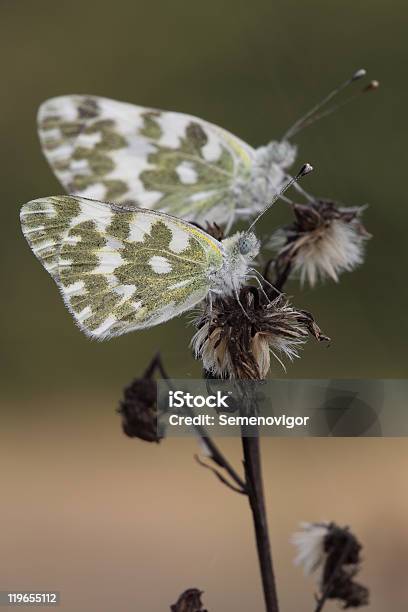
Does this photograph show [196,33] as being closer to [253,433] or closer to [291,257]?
[291,257]

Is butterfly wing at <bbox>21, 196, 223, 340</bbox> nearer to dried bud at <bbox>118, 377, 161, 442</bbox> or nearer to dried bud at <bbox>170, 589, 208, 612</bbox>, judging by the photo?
dried bud at <bbox>118, 377, 161, 442</bbox>

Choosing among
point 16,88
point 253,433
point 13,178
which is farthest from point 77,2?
point 253,433

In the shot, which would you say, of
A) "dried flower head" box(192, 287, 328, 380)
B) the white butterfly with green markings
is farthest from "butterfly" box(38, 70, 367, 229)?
"dried flower head" box(192, 287, 328, 380)

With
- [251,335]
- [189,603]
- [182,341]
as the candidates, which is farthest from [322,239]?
[182,341]

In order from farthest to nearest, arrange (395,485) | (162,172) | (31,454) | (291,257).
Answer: (31,454) → (395,485) → (162,172) → (291,257)

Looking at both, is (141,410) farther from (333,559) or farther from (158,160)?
(158,160)

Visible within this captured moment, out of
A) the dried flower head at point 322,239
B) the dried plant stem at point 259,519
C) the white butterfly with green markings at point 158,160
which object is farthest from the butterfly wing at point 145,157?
the dried plant stem at point 259,519

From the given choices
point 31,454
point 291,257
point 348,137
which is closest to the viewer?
point 291,257
